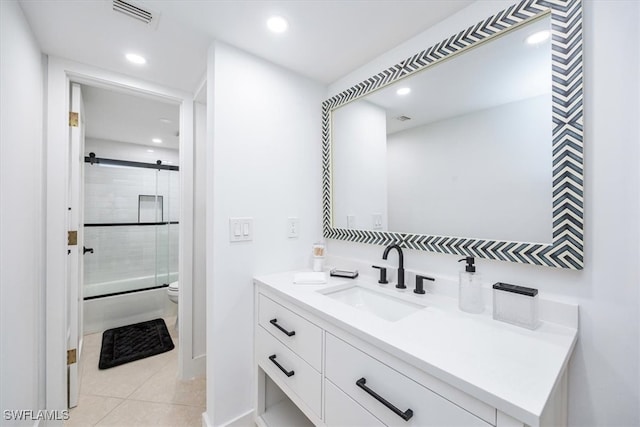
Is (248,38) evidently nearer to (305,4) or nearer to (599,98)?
(305,4)

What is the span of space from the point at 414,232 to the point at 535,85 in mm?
775

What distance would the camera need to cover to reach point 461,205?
123 centimetres

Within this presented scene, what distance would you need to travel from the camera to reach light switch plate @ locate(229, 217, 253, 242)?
4.91 feet

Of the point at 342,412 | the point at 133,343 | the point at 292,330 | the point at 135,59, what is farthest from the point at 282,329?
the point at 133,343

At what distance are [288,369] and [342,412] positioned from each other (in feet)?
1.24

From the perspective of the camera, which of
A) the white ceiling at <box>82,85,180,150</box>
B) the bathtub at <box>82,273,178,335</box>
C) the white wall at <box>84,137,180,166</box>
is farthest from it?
the white wall at <box>84,137,180,166</box>

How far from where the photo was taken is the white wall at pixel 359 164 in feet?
5.27

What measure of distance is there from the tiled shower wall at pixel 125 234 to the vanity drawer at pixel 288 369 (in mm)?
2665

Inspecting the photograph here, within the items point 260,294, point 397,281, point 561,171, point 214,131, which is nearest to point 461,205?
point 561,171

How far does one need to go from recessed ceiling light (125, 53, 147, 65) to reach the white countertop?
5.84 feet

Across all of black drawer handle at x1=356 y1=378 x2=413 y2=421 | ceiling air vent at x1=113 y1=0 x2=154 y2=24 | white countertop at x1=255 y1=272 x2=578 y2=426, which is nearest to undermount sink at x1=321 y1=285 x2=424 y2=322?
white countertop at x1=255 y1=272 x2=578 y2=426

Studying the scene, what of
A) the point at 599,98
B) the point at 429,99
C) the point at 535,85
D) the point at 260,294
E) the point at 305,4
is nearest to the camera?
the point at 599,98

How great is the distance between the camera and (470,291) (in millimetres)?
1079

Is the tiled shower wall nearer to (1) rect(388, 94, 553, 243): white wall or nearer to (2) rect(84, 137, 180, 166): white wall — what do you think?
(2) rect(84, 137, 180, 166): white wall
